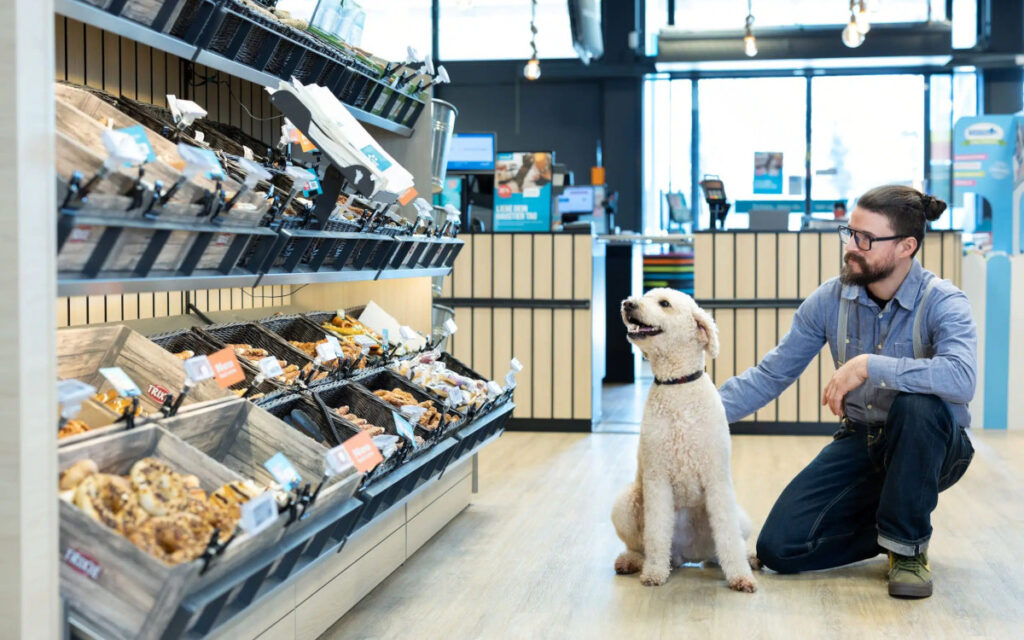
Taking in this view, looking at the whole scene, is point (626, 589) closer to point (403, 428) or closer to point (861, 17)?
point (403, 428)

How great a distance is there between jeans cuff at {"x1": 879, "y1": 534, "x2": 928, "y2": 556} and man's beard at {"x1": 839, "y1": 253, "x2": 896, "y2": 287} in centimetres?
81

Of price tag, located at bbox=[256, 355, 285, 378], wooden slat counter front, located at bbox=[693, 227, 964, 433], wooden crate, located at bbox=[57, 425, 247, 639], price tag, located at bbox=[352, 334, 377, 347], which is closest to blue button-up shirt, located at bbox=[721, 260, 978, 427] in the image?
price tag, located at bbox=[352, 334, 377, 347]

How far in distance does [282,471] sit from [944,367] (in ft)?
6.63

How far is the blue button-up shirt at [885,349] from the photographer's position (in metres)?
3.21

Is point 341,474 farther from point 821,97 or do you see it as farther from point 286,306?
point 821,97

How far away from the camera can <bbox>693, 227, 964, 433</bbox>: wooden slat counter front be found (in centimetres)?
652

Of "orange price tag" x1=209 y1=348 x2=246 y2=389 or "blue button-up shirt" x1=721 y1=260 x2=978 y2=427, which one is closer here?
"orange price tag" x1=209 y1=348 x2=246 y2=389

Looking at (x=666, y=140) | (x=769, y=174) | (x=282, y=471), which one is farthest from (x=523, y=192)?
(x=769, y=174)

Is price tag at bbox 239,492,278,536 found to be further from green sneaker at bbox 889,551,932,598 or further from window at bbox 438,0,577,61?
window at bbox 438,0,577,61

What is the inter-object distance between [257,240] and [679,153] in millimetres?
10474

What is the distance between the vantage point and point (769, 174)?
40.5ft

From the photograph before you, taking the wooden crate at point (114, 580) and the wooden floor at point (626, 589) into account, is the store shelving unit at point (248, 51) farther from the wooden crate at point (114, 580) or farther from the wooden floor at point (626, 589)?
the wooden floor at point (626, 589)

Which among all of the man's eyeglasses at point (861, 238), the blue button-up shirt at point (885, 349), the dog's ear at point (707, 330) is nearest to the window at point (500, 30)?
the blue button-up shirt at point (885, 349)

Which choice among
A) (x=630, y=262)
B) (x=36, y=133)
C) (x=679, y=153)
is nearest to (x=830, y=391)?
(x=36, y=133)
